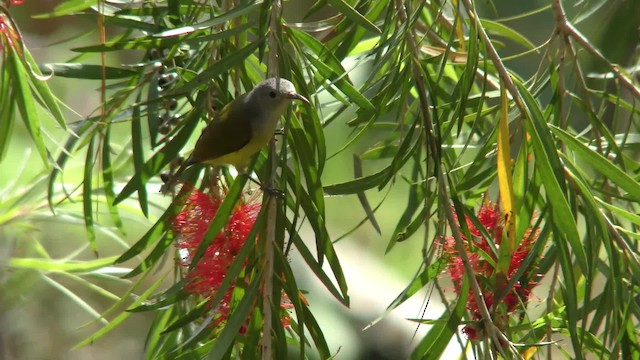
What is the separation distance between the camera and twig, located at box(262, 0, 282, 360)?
2.38 ft

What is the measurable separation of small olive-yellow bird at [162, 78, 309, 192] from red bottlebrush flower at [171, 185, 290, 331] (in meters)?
0.06

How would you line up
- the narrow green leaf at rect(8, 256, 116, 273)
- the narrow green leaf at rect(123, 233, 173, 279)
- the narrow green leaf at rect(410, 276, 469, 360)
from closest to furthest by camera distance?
the narrow green leaf at rect(410, 276, 469, 360) < the narrow green leaf at rect(123, 233, 173, 279) < the narrow green leaf at rect(8, 256, 116, 273)

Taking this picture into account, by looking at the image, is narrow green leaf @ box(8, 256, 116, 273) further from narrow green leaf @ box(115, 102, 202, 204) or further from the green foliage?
narrow green leaf @ box(115, 102, 202, 204)

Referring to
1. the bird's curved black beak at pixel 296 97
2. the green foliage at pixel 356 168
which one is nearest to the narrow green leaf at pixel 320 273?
the green foliage at pixel 356 168

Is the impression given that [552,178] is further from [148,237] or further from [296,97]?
[148,237]

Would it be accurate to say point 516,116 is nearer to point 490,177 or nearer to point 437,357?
point 490,177

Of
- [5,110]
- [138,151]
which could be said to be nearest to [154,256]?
[138,151]

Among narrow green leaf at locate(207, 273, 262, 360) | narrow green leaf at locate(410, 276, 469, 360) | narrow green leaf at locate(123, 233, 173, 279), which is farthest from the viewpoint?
narrow green leaf at locate(123, 233, 173, 279)

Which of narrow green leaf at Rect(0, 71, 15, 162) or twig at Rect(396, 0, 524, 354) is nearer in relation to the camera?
twig at Rect(396, 0, 524, 354)

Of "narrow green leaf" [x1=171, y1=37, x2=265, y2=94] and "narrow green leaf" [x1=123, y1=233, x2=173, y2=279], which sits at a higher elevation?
"narrow green leaf" [x1=171, y1=37, x2=265, y2=94]

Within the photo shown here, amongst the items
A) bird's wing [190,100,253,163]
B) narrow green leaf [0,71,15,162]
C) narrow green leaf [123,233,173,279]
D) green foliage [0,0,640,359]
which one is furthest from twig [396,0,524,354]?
narrow green leaf [0,71,15,162]

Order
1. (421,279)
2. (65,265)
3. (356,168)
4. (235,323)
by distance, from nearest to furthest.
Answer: (235,323) < (421,279) < (356,168) < (65,265)

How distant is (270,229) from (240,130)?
→ 0.26 meters

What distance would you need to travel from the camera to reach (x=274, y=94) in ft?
2.94
